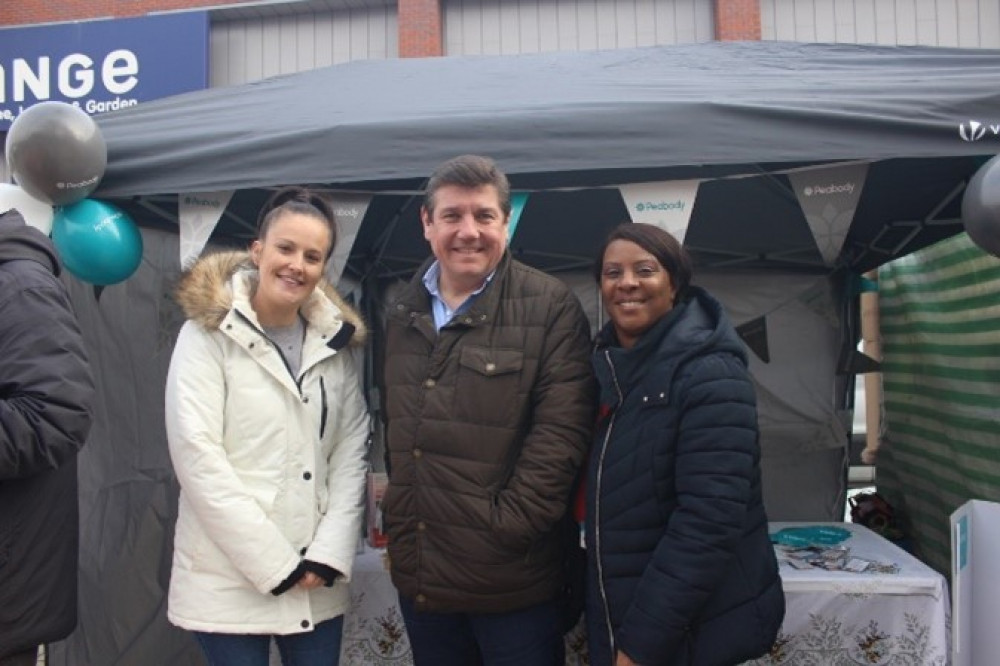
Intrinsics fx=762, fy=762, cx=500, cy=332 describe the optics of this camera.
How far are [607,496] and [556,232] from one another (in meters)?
2.38

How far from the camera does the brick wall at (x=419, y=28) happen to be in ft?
31.6

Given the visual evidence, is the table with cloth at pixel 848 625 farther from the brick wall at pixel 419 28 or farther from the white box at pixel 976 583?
the brick wall at pixel 419 28

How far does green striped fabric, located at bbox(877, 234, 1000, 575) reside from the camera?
9.58 ft

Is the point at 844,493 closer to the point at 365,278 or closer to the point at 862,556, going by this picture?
the point at 862,556

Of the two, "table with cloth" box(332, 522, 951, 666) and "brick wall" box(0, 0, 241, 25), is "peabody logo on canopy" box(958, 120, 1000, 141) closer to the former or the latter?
"table with cloth" box(332, 522, 951, 666)

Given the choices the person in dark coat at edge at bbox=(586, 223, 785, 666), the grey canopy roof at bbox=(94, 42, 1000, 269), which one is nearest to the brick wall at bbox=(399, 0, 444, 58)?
the grey canopy roof at bbox=(94, 42, 1000, 269)

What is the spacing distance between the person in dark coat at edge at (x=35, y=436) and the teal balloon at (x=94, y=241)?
0.76 m

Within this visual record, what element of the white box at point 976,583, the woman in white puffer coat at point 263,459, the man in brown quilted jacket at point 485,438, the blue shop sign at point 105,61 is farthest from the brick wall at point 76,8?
the white box at point 976,583

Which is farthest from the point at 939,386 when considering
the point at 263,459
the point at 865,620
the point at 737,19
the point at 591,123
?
the point at 737,19

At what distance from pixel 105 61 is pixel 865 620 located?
1106 centimetres

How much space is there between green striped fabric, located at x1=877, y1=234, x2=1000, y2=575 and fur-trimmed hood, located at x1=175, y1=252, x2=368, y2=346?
237cm

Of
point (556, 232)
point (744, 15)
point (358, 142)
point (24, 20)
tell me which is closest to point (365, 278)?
point (556, 232)

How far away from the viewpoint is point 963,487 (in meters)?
3.16

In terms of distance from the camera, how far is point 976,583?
7.02 ft
